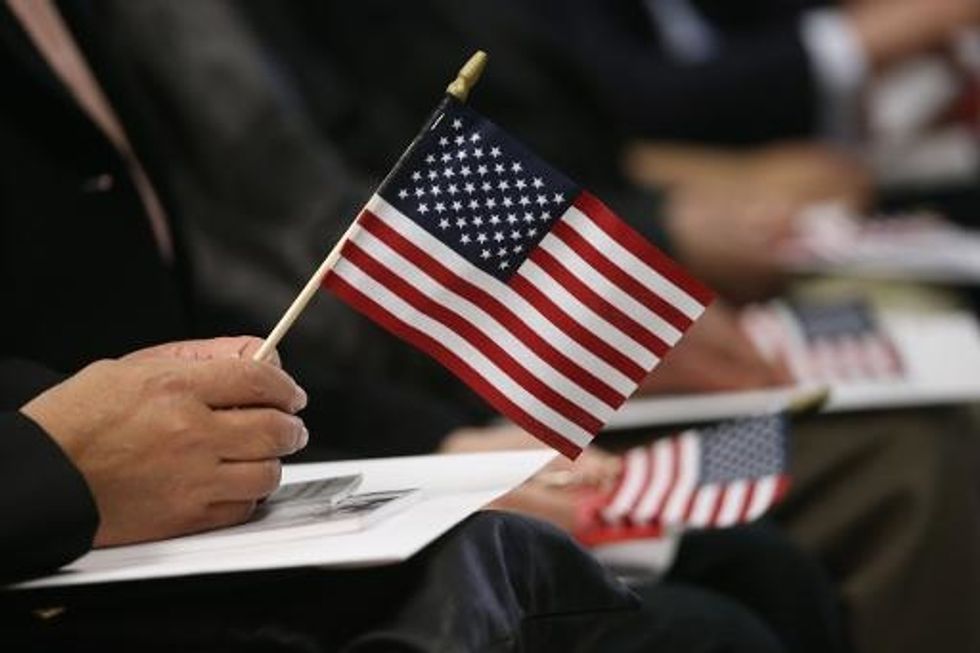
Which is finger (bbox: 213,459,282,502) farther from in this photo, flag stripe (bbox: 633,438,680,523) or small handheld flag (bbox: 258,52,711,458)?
flag stripe (bbox: 633,438,680,523)

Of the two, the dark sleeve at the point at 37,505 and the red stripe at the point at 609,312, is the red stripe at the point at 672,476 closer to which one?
the red stripe at the point at 609,312

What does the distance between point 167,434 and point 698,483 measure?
15.7 inches

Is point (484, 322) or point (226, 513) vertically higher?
point (484, 322)

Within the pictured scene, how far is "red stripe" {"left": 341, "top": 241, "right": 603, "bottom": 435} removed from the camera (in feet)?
2.80

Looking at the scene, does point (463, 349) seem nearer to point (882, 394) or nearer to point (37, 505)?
point (37, 505)

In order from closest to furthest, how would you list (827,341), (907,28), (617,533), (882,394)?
(617,533) < (882,394) < (827,341) < (907,28)

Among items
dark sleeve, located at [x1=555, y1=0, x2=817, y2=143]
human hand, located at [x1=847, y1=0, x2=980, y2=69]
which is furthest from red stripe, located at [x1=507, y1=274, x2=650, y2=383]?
human hand, located at [x1=847, y1=0, x2=980, y2=69]

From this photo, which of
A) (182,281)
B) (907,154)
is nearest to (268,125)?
(182,281)

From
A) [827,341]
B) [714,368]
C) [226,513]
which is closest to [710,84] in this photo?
[827,341]

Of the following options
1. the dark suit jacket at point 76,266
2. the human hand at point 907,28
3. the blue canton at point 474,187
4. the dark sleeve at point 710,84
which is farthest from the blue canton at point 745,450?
the human hand at point 907,28

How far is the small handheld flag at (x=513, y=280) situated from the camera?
85 centimetres

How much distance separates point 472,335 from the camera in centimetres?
88

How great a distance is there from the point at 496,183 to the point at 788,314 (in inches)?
30.1

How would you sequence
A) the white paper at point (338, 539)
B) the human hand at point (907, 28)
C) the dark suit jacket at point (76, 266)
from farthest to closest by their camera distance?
the human hand at point (907, 28)
the dark suit jacket at point (76, 266)
the white paper at point (338, 539)
